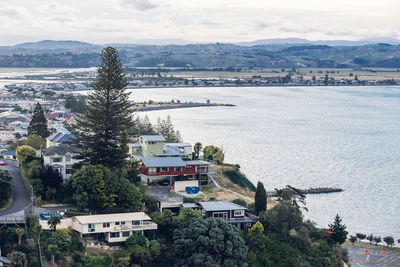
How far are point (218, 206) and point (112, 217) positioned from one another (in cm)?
507

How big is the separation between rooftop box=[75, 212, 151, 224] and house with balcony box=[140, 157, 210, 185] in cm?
621

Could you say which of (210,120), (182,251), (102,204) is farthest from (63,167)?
(210,120)

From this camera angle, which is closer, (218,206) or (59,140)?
(218,206)

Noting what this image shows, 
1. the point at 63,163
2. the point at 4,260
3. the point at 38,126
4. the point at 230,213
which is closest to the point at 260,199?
the point at 230,213

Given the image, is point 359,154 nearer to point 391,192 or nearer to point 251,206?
point 391,192

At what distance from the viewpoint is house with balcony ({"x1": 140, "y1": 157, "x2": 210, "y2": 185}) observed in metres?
28.1

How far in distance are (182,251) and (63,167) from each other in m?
8.43

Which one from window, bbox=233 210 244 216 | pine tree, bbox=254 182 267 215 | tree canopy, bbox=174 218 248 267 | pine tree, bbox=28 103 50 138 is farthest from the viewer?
pine tree, bbox=28 103 50 138

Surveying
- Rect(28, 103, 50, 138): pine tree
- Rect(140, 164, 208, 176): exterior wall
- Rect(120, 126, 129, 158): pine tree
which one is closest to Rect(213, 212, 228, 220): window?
Rect(140, 164, 208, 176): exterior wall

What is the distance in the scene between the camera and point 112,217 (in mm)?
21281

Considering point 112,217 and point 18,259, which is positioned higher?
point 112,217

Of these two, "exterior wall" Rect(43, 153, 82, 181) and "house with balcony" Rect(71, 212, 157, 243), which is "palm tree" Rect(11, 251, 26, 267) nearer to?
"house with balcony" Rect(71, 212, 157, 243)

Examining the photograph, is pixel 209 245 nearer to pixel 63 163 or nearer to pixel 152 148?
pixel 63 163

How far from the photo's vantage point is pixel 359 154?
55.7 metres
